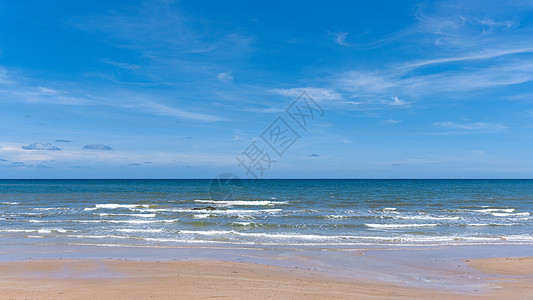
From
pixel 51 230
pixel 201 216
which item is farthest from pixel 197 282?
pixel 201 216

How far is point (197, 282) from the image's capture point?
9.79 meters

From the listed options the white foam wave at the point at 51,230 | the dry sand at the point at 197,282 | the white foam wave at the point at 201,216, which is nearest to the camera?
the dry sand at the point at 197,282

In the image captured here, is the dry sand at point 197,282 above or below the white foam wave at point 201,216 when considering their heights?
below

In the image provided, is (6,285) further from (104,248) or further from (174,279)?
(104,248)

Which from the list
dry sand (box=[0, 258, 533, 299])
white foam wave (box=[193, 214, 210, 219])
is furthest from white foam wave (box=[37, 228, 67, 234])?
white foam wave (box=[193, 214, 210, 219])

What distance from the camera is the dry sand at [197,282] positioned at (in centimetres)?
872

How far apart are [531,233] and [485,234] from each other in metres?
2.42

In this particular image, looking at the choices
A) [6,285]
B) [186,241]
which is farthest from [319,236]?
[6,285]

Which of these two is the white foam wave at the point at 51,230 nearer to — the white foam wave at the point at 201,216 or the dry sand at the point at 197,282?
the dry sand at the point at 197,282

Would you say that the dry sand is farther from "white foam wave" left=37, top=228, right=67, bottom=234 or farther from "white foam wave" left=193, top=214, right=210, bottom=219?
"white foam wave" left=193, top=214, right=210, bottom=219

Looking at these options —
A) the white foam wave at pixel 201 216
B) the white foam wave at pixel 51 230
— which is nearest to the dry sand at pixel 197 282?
the white foam wave at pixel 51 230

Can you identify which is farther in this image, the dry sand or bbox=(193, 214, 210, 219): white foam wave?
bbox=(193, 214, 210, 219): white foam wave

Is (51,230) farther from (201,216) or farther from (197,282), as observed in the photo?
(197,282)

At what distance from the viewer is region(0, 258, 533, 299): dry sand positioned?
8.72m
